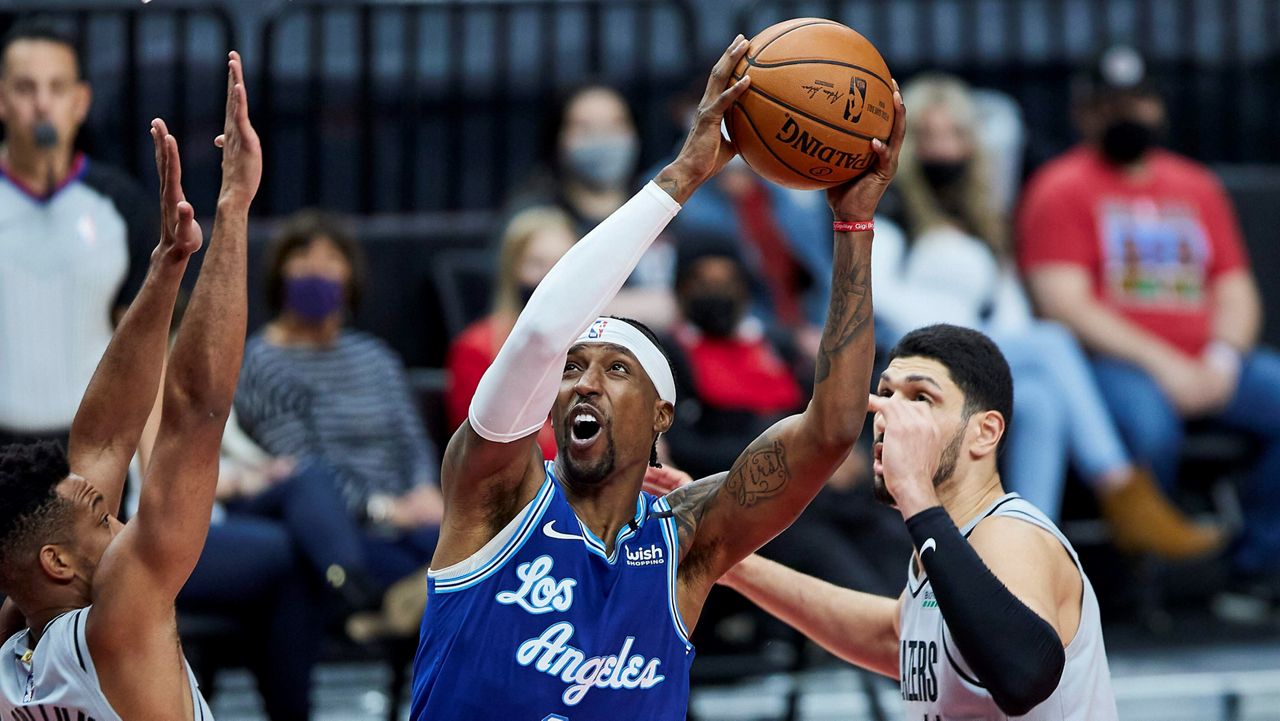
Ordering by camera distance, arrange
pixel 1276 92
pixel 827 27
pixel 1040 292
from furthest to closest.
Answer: pixel 1276 92
pixel 1040 292
pixel 827 27

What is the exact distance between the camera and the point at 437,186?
336 inches

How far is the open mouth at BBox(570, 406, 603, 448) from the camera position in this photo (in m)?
3.67

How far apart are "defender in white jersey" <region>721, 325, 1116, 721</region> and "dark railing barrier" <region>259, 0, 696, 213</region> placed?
4408mm

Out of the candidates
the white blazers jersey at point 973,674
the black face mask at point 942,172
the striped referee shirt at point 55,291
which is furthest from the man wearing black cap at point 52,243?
the black face mask at point 942,172

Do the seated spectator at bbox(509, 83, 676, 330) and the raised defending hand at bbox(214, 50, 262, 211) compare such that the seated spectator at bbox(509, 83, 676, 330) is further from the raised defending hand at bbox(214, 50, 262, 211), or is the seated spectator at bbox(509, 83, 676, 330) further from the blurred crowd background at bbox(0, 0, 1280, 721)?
the raised defending hand at bbox(214, 50, 262, 211)

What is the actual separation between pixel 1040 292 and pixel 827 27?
14.3 ft

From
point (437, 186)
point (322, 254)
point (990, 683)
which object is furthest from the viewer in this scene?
point (437, 186)

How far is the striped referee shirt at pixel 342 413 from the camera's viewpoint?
6523mm

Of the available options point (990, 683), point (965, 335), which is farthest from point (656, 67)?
point (990, 683)

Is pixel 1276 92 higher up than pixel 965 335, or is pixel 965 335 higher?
pixel 1276 92

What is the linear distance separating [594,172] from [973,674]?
4.29 meters

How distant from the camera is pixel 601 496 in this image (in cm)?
372

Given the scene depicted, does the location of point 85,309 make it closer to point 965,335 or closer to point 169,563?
point 169,563

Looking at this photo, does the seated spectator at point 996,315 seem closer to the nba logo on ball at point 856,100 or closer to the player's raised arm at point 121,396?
the nba logo on ball at point 856,100
